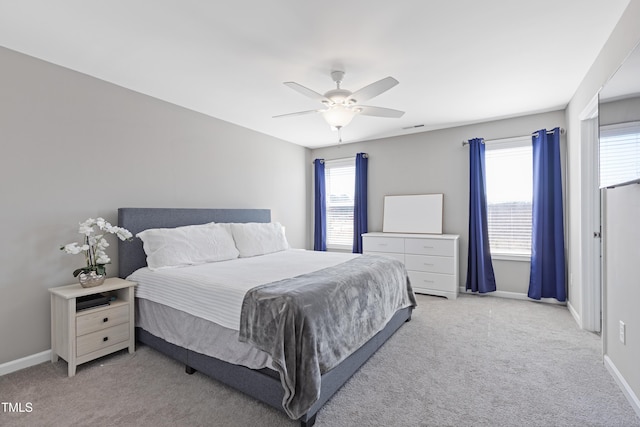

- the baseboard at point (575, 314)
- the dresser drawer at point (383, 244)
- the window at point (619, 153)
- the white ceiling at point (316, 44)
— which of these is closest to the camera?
the window at point (619, 153)

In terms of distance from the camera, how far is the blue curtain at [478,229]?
14.1 feet

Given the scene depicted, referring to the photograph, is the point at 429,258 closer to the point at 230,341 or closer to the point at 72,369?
the point at 230,341

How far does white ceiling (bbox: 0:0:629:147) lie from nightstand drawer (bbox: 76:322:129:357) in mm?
2308

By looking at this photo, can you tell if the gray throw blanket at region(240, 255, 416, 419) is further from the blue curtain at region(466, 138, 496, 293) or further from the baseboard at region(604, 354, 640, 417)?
the blue curtain at region(466, 138, 496, 293)

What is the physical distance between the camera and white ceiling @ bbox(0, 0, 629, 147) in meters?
1.97

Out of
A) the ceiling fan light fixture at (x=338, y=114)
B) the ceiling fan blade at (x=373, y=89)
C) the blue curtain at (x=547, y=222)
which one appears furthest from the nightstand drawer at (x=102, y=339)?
the blue curtain at (x=547, y=222)

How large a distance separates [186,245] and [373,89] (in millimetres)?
2331

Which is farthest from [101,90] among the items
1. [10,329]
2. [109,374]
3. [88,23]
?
[109,374]

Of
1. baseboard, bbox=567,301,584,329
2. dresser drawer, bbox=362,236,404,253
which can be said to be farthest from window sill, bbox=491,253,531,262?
dresser drawer, bbox=362,236,404,253

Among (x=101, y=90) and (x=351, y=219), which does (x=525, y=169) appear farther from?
(x=101, y=90)

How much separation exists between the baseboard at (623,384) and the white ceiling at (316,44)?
97.5 inches

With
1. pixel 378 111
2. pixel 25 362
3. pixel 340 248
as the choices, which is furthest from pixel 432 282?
pixel 25 362

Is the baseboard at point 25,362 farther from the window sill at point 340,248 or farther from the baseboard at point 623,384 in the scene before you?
the baseboard at point 623,384

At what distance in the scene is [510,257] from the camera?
425 centimetres
